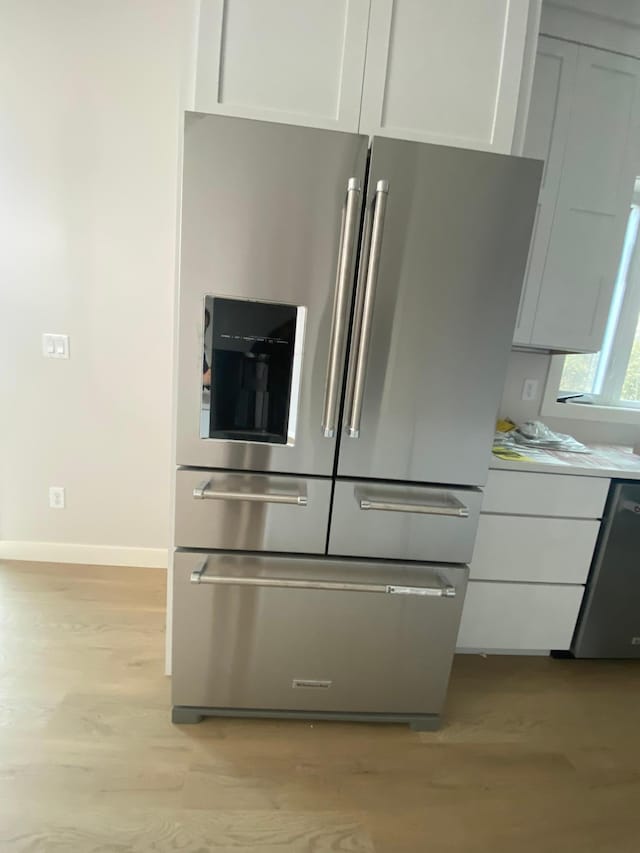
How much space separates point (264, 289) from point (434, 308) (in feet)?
Result: 1.53

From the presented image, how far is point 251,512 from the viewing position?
126 centimetres

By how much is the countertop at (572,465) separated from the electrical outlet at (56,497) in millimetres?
2038

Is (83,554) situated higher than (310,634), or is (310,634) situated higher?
(310,634)

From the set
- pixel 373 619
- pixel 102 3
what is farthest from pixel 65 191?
pixel 373 619

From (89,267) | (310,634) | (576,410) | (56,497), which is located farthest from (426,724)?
(89,267)

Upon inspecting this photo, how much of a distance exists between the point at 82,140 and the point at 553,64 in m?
1.93

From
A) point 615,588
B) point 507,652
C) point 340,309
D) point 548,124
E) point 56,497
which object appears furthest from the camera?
point 56,497

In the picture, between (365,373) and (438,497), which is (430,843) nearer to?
(438,497)

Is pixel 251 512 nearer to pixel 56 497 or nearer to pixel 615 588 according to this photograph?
pixel 56 497

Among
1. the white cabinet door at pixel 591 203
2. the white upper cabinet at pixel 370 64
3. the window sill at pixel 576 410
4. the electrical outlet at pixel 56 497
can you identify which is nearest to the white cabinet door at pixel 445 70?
the white upper cabinet at pixel 370 64

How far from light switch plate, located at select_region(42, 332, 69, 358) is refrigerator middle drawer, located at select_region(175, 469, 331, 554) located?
1.23m

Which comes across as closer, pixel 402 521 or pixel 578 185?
pixel 402 521

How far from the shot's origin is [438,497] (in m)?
1.31

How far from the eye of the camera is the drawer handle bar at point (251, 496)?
1.21 metres
